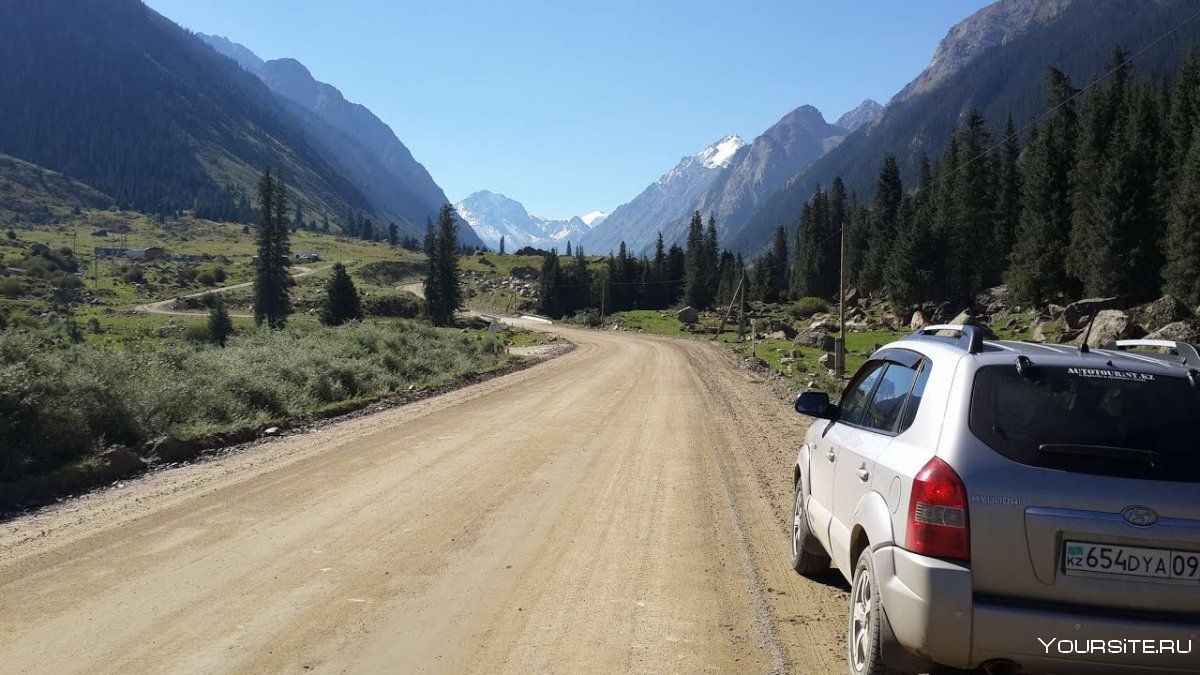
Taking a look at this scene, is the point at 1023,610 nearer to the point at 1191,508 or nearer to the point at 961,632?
the point at 961,632

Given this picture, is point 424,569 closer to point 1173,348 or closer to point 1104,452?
point 1104,452

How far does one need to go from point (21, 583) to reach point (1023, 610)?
7120mm

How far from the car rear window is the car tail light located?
29 centimetres

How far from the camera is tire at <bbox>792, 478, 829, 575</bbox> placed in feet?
21.5

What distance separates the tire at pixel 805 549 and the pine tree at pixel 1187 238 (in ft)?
162

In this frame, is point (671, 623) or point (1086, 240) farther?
point (1086, 240)

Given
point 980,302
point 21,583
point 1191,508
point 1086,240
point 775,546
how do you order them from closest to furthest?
point 1191,508 < point 21,583 < point 775,546 < point 1086,240 < point 980,302

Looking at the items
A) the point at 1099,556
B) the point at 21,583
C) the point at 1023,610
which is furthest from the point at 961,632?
the point at 21,583

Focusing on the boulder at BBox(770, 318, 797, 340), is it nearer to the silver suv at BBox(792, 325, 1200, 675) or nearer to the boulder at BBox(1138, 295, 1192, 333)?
the boulder at BBox(1138, 295, 1192, 333)

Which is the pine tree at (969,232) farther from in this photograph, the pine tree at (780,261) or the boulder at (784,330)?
the pine tree at (780,261)

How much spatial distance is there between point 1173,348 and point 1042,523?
178 cm

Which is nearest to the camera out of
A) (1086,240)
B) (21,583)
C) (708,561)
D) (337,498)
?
(21,583)

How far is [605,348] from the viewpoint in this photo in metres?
50.7

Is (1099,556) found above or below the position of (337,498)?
above
